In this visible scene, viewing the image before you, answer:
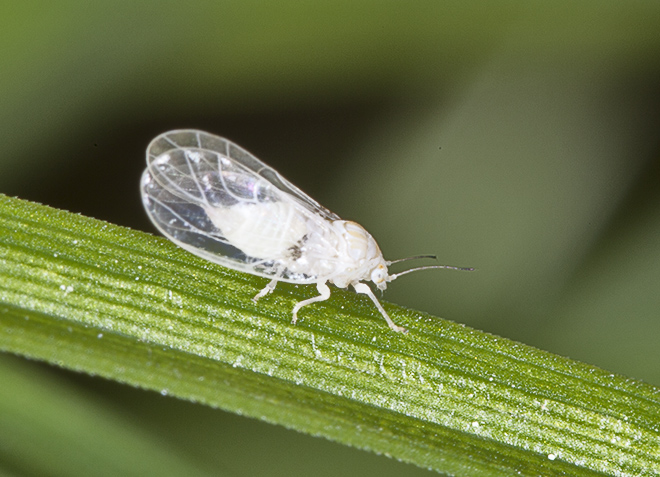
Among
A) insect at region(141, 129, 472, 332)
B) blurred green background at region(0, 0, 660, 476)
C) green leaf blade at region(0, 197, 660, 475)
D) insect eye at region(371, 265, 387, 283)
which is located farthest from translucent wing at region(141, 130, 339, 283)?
blurred green background at region(0, 0, 660, 476)

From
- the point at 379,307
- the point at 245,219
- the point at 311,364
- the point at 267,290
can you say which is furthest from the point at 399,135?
the point at 311,364

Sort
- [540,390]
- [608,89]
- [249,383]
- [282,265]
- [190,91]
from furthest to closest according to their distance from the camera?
[608,89] < [190,91] < [282,265] < [540,390] < [249,383]

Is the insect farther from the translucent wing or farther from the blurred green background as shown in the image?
the blurred green background

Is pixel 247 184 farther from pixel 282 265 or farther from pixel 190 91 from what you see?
pixel 190 91

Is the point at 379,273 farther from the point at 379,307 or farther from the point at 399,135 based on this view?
the point at 399,135

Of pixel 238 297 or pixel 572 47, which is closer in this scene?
pixel 238 297

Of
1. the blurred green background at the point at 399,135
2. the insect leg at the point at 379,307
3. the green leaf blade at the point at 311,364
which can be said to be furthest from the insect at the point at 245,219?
the blurred green background at the point at 399,135

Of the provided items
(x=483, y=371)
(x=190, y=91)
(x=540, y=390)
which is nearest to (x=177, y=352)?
(x=483, y=371)

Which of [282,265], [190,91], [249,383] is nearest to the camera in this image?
[249,383]
